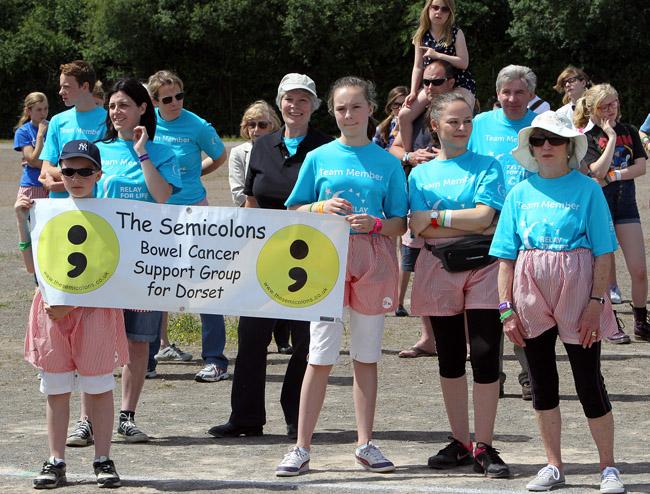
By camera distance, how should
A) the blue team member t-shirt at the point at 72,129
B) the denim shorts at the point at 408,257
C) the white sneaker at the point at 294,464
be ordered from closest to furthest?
the white sneaker at the point at 294,464, the blue team member t-shirt at the point at 72,129, the denim shorts at the point at 408,257

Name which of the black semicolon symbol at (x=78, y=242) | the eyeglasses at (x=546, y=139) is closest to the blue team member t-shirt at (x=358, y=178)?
the eyeglasses at (x=546, y=139)

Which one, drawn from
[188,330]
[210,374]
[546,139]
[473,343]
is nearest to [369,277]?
[473,343]

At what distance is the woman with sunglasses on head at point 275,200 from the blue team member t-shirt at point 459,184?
0.94 m

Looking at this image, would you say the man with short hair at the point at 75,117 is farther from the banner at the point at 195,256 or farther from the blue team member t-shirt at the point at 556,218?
the blue team member t-shirt at the point at 556,218

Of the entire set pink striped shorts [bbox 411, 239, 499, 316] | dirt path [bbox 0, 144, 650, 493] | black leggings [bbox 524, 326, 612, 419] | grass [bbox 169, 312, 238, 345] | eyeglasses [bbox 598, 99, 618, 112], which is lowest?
dirt path [bbox 0, 144, 650, 493]

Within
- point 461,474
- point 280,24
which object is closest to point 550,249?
point 461,474

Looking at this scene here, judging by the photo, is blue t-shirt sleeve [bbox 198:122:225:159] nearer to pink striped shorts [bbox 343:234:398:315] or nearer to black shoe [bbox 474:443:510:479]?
pink striped shorts [bbox 343:234:398:315]

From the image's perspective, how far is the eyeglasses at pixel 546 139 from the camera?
5.71 meters

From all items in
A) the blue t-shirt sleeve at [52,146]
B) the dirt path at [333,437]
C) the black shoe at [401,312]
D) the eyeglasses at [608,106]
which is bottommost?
the dirt path at [333,437]

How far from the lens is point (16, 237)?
17750mm

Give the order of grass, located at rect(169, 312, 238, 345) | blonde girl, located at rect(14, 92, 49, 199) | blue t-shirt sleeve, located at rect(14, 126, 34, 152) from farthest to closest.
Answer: blue t-shirt sleeve, located at rect(14, 126, 34, 152) < blonde girl, located at rect(14, 92, 49, 199) < grass, located at rect(169, 312, 238, 345)

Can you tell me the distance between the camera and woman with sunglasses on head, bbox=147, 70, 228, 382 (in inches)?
349

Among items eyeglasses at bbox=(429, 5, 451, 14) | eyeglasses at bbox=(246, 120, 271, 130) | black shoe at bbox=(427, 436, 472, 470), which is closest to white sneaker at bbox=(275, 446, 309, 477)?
black shoe at bbox=(427, 436, 472, 470)

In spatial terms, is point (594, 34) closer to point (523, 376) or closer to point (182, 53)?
point (182, 53)
